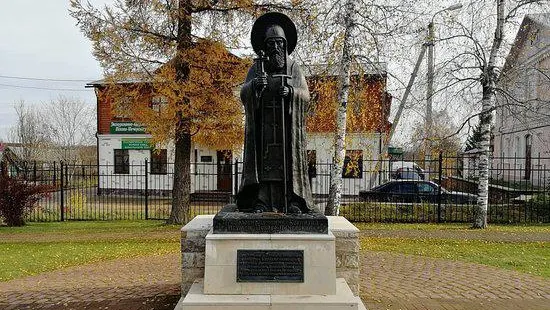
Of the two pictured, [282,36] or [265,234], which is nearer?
[265,234]

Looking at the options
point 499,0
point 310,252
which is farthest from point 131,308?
point 499,0

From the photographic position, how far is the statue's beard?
5.28 m

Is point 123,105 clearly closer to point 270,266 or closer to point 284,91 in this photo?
point 284,91

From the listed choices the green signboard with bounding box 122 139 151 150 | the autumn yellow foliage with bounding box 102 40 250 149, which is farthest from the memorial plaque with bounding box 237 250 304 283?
the green signboard with bounding box 122 139 151 150

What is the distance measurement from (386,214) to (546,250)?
616 centimetres

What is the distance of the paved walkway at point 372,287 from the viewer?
6.05 metres

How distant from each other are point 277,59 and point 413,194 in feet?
45.7

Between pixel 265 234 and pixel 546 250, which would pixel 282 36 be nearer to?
pixel 265 234

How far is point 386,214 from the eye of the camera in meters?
16.0

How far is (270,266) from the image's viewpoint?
4.75 m

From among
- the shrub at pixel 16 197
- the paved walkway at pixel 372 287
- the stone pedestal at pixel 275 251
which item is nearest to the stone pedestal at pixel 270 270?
the stone pedestal at pixel 275 251

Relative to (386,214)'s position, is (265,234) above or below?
above

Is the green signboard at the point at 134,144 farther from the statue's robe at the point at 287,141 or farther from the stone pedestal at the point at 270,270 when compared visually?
the stone pedestal at the point at 270,270

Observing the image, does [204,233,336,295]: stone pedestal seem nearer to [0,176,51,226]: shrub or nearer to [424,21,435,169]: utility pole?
[424,21,435,169]: utility pole
